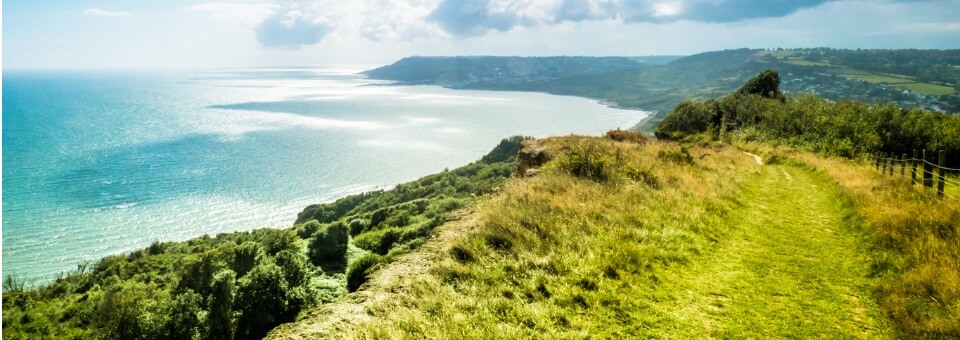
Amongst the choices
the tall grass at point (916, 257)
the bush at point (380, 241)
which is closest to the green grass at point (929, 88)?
the bush at point (380, 241)

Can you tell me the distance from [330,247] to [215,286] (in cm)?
1177

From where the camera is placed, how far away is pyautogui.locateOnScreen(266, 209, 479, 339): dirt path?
6246mm

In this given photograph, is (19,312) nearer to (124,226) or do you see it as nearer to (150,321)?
(150,321)

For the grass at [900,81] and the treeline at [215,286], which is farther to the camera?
the grass at [900,81]

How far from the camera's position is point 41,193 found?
101625mm

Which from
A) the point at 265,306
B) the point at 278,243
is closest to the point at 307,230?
the point at 278,243

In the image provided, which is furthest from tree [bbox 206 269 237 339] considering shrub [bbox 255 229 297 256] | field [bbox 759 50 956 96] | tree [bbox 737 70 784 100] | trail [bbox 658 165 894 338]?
field [bbox 759 50 956 96]

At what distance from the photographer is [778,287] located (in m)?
7.48

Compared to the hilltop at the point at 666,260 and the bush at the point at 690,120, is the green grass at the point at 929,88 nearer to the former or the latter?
the bush at the point at 690,120

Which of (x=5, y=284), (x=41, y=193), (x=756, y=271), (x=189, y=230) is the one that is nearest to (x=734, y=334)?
(x=756, y=271)

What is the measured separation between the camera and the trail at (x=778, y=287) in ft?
20.6

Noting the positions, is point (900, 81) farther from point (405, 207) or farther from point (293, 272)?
point (293, 272)

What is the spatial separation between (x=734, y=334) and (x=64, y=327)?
47.3m

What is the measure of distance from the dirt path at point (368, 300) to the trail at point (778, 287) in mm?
4011
